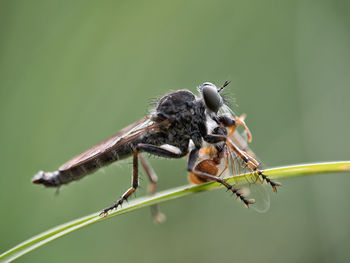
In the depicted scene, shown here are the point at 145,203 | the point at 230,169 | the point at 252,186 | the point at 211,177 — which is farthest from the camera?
the point at 230,169

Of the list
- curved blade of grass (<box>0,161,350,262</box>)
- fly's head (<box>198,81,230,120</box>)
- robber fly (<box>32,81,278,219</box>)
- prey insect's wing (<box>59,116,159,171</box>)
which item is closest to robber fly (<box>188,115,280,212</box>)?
robber fly (<box>32,81,278,219</box>)

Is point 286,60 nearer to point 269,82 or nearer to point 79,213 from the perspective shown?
point 269,82

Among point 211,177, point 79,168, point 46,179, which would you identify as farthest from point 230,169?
point 46,179

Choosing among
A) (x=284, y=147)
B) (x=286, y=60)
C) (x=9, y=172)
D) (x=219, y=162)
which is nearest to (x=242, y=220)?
(x=284, y=147)

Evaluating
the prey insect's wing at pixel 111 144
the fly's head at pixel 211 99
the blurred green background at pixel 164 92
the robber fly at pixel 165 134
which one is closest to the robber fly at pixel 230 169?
the robber fly at pixel 165 134

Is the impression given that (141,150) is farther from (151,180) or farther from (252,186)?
(252,186)

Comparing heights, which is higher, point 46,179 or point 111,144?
point 111,144

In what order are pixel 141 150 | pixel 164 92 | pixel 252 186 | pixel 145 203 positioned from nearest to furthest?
1. pixel 145 203
2. pixel 252 186
3. pixel 141 150
4. pixel 164 92
